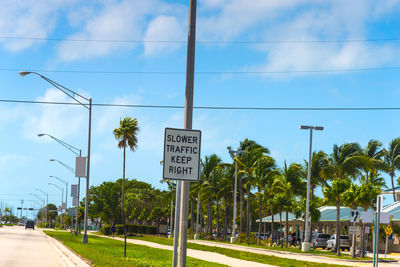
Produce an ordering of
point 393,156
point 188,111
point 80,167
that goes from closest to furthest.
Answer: point 188,111, point 80,167, point 393,156

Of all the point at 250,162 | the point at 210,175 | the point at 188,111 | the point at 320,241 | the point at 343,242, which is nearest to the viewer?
the point at 188,111

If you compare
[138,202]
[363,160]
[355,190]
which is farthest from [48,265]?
[138,202]

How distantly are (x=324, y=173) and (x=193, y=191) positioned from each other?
24.8m

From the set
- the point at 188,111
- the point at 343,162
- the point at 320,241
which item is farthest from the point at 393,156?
the point at 188,111

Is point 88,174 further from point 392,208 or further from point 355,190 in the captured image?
point 392,208

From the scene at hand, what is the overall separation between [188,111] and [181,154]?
1.40m

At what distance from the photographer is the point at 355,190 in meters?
39.9

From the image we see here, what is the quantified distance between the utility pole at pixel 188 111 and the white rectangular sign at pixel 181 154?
802mm

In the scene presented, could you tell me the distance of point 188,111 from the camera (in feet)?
35.7

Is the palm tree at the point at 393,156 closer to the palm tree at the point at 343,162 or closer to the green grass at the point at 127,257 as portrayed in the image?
the palm tree at the point at 343,162

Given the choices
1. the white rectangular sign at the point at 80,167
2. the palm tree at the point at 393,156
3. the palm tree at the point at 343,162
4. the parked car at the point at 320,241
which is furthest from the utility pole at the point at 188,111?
the palm tree at the point at 393,156

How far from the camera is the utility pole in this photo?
10445mm

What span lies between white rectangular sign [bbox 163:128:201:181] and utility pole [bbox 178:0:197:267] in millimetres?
802

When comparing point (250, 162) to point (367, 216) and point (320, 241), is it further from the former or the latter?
point (367, 216)
